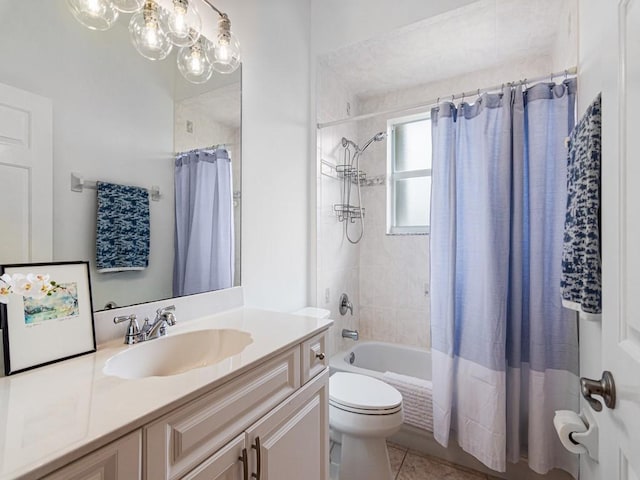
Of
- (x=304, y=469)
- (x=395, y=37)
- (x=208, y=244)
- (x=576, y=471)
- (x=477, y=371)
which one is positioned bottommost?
(x=576, y=471)

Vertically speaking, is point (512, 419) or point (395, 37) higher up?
point (395, 37)

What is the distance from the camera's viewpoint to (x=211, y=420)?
0.74m

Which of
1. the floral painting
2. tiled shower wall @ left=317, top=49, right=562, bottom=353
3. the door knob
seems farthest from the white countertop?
tiled shower wall @ left=317, top=49, right=562, bottom=353

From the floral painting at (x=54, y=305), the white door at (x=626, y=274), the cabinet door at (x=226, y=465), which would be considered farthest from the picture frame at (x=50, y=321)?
the white door at (x=626, y=274)

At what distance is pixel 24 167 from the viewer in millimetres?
871

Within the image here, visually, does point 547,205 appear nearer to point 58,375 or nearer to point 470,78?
point 470,78

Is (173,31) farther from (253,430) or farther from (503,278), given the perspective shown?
(503,278)

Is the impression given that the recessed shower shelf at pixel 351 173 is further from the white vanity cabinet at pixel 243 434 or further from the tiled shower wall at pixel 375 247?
the white vanity cabinet at pixel 243 434

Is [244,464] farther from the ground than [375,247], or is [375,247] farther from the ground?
[375,247]

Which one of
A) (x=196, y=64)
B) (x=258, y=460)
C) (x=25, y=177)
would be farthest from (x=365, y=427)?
(x=196, y=64)

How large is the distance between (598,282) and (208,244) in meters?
1.41

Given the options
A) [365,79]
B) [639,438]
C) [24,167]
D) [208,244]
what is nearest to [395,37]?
[365,79]

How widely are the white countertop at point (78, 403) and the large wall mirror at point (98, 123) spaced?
0.30m

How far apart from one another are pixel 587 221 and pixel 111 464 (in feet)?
4.23
